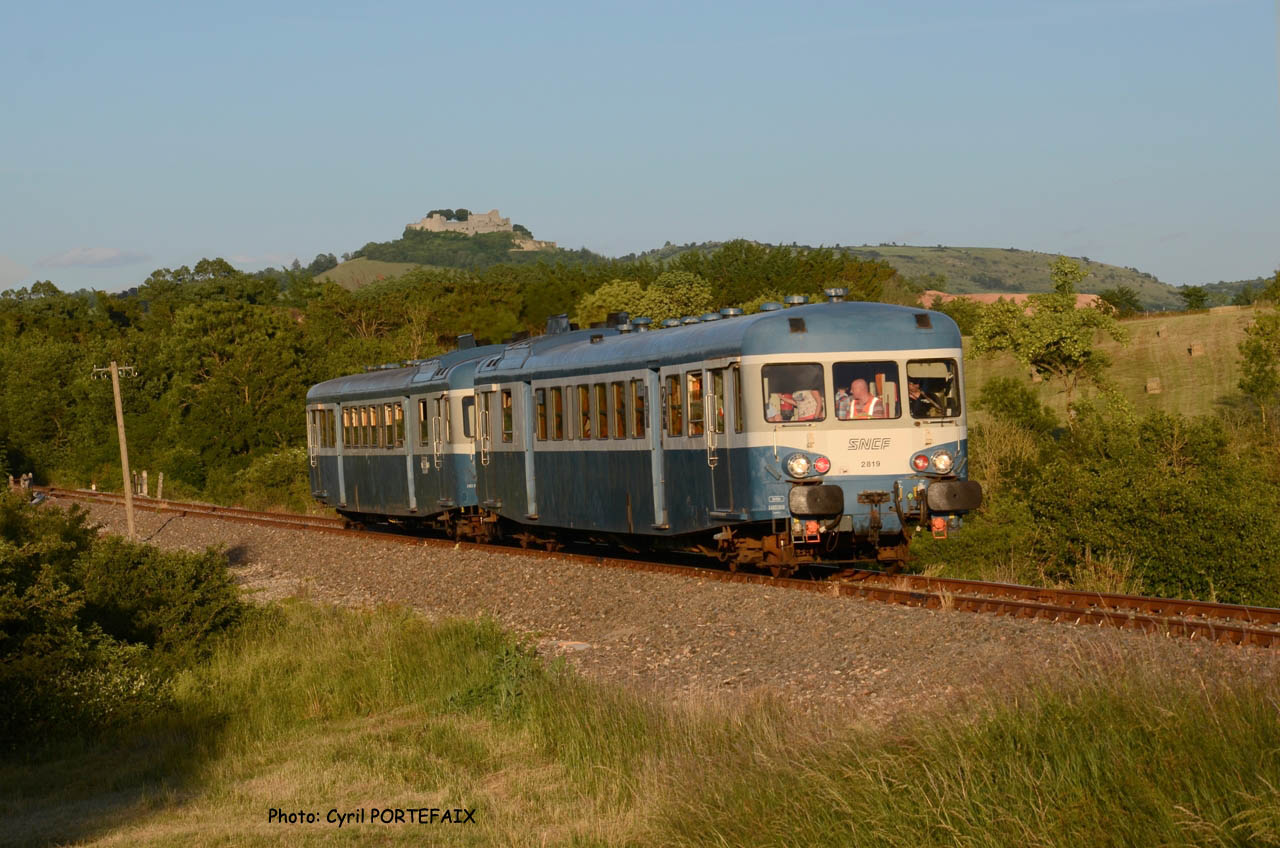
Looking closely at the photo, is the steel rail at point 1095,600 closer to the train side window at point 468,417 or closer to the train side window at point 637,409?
the train side window at point 637,409

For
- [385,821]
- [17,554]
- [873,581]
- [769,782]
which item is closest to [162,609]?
[17,554]

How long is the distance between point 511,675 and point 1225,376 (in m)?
53.2

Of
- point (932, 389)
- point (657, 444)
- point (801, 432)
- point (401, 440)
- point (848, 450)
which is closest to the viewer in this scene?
point (801, 432)

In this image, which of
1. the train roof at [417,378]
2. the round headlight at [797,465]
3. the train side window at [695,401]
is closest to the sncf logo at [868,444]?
the round headlight at [797,465]

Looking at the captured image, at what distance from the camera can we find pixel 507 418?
22219 mm

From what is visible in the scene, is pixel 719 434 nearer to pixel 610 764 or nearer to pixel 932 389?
pixel 932 389

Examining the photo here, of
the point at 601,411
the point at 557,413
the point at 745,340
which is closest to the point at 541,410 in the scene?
the point at 557,413

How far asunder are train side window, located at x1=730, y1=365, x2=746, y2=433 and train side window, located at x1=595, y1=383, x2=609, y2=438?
3452mm

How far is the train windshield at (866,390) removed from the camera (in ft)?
51.5

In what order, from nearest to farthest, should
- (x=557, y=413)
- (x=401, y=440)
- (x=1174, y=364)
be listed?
(x=557, y=413)
(x=401, y=440)
(x=1174, y=364)

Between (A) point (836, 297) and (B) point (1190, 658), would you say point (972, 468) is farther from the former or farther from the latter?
(B) point (1190, 658)

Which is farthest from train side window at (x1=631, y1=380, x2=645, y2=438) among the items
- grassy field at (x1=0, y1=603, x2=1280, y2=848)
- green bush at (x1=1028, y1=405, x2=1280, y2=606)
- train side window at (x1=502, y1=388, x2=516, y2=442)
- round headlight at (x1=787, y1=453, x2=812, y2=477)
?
green bush at (x1=1028, y1=405, x2=1280, y2=606)

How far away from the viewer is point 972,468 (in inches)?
1309

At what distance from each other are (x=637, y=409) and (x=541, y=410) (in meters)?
3.33
